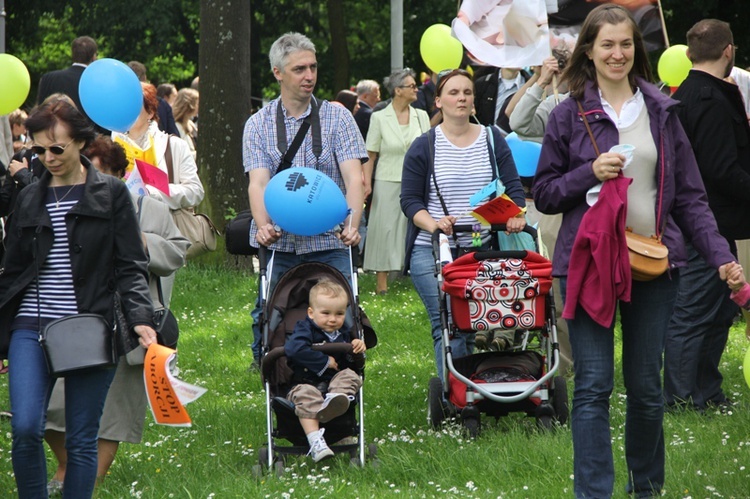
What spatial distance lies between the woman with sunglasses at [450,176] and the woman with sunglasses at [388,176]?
534 cm

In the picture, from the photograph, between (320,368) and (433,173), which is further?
(433,173)

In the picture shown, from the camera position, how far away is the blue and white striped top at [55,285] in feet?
17.4

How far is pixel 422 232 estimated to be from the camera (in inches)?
314

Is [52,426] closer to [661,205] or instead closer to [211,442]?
[211,442]

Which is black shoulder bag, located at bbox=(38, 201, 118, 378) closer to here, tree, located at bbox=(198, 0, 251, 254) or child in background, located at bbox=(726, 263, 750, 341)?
child in background, located at bbox=(726, 263, 750, 341)

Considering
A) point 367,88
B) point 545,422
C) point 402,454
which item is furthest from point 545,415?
point 367,88

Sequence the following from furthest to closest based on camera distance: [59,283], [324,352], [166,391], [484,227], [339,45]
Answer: [339,45] → [484,227] → [324,352] → [59,283] → [166,391]

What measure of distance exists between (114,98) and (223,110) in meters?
5.93

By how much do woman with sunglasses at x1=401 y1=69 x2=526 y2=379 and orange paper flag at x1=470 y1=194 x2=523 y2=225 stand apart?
254 millimetres

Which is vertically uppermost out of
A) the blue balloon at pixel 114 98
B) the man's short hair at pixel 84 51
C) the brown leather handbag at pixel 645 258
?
the man's short hair at pixel 84 51

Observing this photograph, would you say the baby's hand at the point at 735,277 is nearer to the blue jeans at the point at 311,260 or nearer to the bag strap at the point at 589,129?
the bag strap at the point at 589,129

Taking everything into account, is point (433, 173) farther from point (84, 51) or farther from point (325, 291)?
point (84, 51)

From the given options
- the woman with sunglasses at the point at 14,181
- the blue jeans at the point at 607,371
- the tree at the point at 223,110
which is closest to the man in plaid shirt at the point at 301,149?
the woman with sunglasses at the point at 14,181

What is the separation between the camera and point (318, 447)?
21.4 ft
